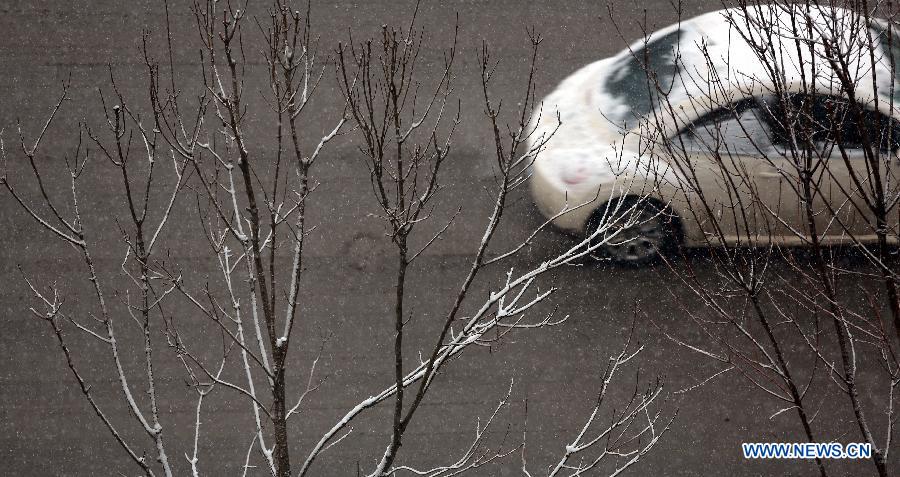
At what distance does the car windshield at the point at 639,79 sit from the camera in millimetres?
8352

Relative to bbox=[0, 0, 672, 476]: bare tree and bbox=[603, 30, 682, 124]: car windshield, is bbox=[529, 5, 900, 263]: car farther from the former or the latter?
bbox=[0, 0, 672, 476]: bare tree

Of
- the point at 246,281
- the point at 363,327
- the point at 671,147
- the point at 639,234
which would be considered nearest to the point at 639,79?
the point at 671,147

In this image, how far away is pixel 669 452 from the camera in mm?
7156

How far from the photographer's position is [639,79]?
28.5ft

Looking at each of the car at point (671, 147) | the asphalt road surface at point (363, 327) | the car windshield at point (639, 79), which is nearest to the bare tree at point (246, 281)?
the asphalt road surface at point (363, 327)

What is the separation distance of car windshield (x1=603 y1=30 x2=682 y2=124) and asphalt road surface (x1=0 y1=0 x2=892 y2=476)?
143 centimetres

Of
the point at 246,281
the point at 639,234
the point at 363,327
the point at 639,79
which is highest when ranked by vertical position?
the point at 246,281

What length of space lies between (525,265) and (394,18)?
4.24 m

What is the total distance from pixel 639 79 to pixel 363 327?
12.0ft

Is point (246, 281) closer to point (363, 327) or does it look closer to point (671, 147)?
point (363, 327)

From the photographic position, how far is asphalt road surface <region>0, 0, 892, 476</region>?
7.21m

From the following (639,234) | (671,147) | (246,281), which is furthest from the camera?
(246,281)

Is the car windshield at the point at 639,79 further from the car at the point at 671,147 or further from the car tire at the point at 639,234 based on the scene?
→ the car tire at the point at 639,234

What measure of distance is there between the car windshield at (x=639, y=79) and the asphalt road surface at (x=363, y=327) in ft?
4.69
